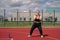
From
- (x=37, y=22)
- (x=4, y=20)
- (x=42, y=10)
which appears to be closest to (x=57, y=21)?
(x=42, y=10)

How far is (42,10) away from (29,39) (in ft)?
72.0

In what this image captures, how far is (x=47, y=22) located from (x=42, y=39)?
26.2 metres

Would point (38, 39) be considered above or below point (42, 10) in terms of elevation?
below

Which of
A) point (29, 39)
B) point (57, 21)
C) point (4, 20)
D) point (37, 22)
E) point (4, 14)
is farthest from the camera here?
point (57, 21)

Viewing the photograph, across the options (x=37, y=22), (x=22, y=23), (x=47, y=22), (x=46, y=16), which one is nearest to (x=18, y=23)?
(x=22, y=23)

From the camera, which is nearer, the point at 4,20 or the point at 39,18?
the point at 39,18

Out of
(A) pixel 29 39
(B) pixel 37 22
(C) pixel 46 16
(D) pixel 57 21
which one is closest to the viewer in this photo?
(A) pixel 29 39

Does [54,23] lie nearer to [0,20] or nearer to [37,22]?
[0,20]

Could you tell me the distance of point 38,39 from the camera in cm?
1351

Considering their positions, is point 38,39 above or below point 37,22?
below

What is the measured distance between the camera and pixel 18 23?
36844 millimetres

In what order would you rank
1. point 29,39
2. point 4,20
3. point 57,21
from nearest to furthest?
point 29,39 < point 4,20 < point 57,21

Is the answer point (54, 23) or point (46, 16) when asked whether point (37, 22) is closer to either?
point (54, 23)

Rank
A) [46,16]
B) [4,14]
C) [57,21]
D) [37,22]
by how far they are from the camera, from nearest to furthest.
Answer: [37,22]
[4,14]
[57,21]
[46,16]
